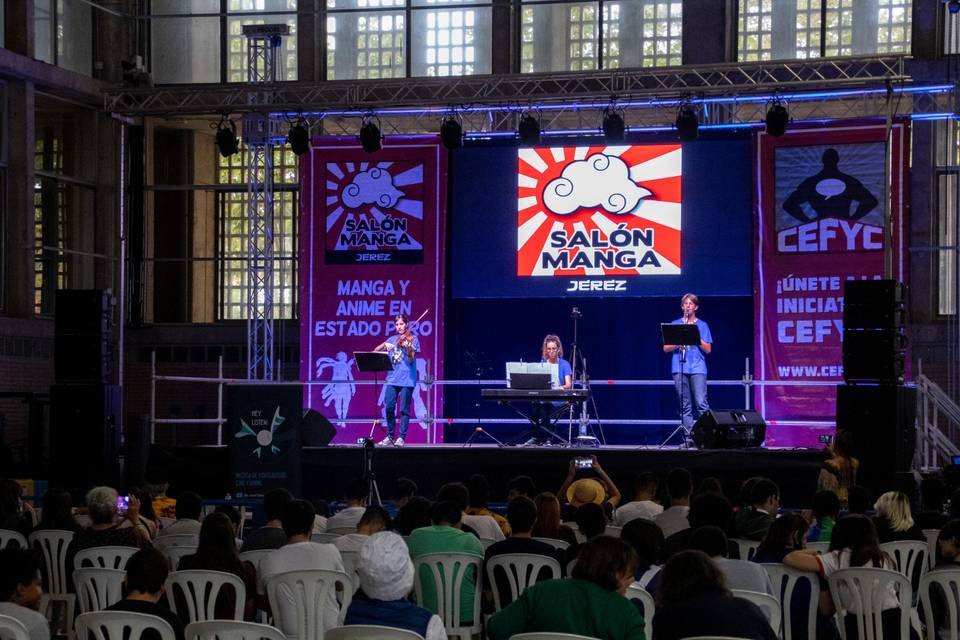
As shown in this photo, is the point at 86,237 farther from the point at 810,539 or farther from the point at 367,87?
the point at 810,539

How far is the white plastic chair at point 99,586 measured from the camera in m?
6.51

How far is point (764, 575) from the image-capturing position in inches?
228

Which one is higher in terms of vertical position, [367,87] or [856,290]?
[367,87]

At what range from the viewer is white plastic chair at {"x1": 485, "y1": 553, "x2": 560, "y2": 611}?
6586mm

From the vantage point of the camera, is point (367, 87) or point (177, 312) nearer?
point (367, 87)

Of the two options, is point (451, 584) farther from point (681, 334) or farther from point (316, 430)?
point (316, 430)

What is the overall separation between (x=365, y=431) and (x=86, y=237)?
5.73m

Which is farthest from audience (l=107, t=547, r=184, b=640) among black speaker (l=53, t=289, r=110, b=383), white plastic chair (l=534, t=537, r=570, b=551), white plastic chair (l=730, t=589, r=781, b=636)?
black speaker (l=53, t=289, r=110, b=383)

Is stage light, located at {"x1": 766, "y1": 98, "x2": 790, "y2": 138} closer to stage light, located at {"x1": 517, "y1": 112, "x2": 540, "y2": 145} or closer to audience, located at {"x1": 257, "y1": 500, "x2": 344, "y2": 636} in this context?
stage light, located at {"x1": 517, "y1": 112, "x2": 540, "y2": 145}

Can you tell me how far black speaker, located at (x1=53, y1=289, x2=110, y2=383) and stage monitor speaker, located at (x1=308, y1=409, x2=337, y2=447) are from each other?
251 centimetres

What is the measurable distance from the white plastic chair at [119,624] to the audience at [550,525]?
291 cm

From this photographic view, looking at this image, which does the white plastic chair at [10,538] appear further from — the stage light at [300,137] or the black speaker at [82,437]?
the stage light at [300,137]

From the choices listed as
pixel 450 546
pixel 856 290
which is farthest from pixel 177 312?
pixel 450 546

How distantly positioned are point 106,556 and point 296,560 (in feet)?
4.47
